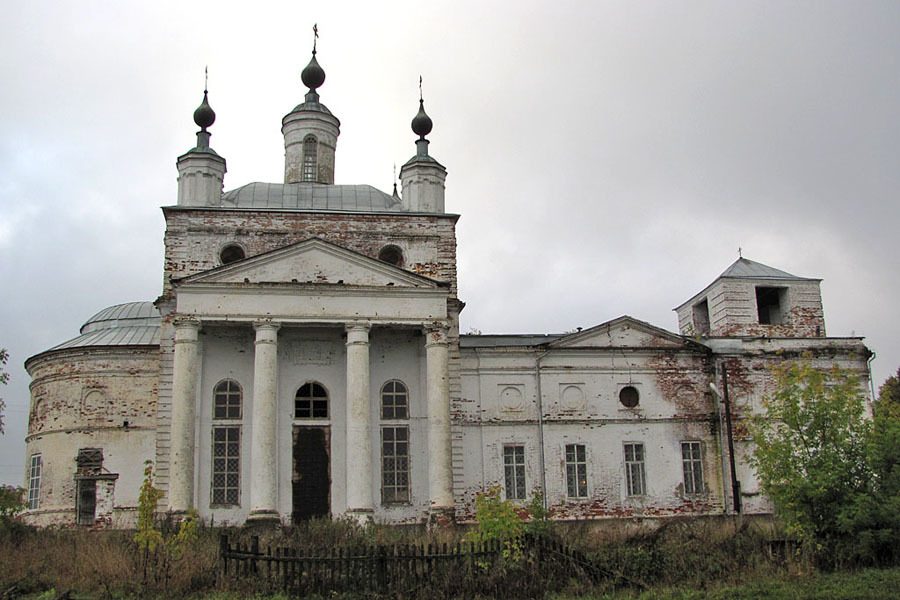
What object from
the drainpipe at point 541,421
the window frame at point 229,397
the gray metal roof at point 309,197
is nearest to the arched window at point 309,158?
the gray metal roof at point 309,197

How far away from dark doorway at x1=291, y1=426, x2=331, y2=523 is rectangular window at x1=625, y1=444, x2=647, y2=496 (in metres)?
7.22

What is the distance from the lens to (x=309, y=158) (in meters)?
25.6

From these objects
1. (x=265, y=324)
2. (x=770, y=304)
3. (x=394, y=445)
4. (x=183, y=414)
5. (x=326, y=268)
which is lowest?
(x=394, y=445)

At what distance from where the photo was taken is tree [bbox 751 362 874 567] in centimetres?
1347

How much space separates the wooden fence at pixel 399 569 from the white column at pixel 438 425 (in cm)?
680

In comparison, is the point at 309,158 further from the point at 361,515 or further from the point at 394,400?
the point at 361,515

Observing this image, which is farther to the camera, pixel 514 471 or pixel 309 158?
pixel 309 158

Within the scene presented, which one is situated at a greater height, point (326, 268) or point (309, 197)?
point (309, 197)

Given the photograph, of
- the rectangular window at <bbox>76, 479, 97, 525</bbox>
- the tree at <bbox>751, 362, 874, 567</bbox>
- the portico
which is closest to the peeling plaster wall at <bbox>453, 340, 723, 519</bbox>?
the portico

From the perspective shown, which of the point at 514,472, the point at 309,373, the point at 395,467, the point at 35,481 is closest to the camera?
the point at 395,467

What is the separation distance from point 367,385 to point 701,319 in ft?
35.0

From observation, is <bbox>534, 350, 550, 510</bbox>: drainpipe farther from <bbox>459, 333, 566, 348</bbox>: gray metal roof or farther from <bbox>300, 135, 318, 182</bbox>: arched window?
<bbox>300, 135, 318, 182</bbox>: arched window

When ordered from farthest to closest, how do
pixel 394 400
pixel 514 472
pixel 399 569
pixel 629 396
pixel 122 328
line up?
pixel 122 328
pixel 629 396
pixel 514 472
pixel 394 400
pixel 399 569

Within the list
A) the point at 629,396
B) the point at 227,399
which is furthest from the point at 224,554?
the point at 629,396
